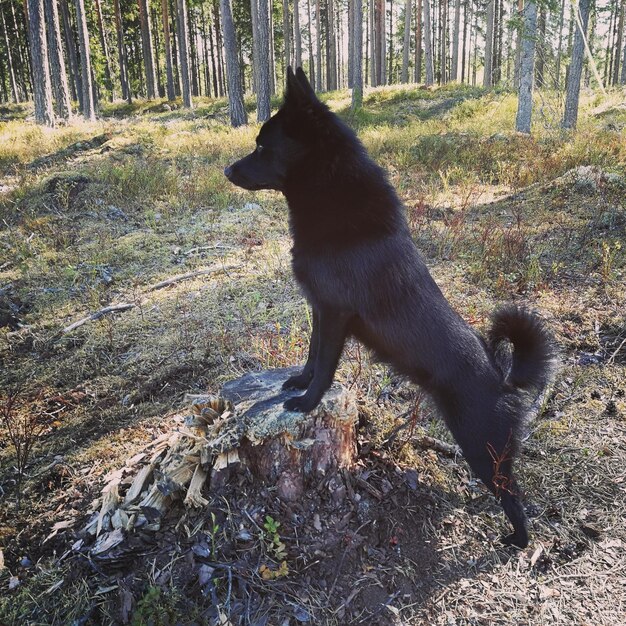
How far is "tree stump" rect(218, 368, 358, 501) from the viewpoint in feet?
8.13

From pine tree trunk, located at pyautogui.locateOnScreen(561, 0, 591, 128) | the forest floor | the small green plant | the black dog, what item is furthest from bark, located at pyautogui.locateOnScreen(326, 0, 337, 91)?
the small green plant

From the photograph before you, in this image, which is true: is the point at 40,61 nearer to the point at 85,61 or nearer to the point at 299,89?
the point at 85,61

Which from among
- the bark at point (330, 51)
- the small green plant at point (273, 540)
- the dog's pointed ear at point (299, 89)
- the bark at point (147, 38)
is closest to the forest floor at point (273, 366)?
the small green plant at point (273, 540)

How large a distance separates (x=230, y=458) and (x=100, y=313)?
323 centimetres

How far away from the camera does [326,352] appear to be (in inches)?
96.8

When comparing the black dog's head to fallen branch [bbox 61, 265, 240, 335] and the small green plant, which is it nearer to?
the small green plant

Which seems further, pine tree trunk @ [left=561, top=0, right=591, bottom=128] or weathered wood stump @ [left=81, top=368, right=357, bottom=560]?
pine tree trunk @ [left=561, top=0, right=591, bottom=128]

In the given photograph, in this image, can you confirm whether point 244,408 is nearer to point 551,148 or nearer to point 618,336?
point 618,336

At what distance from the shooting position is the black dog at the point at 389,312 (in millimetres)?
2391

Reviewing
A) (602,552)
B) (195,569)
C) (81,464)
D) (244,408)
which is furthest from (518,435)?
(81,464)

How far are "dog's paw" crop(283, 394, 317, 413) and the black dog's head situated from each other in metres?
1.26

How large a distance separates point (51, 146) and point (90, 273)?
692 centimetres

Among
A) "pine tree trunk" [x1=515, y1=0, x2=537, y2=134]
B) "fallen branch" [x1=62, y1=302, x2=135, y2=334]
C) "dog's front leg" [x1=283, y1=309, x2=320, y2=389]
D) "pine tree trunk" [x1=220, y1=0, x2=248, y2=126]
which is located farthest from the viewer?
"pine tree trunk" [x1=220, y1=0, x2=248, y2=126]

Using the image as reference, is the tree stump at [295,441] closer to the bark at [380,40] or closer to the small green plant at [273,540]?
the small green plant at [273,540]
